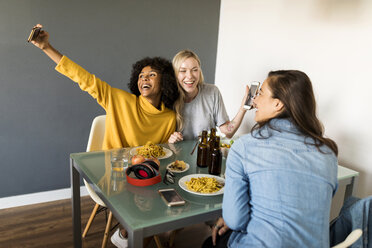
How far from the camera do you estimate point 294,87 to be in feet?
3.42

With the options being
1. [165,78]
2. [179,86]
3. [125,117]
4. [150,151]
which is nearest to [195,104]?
[179,86]

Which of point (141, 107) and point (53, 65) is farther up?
point (53, 65)

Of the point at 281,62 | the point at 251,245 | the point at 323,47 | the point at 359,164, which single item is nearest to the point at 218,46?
the point at 281,62

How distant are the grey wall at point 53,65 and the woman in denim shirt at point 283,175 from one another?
1813 mm

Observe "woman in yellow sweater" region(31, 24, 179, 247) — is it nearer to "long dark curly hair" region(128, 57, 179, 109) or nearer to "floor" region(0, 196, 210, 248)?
"long dark curly hair" region(128, 57, 179, 109)

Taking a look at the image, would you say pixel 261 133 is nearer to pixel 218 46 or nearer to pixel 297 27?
pixel 297 27

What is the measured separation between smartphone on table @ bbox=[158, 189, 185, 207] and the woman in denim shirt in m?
0.18

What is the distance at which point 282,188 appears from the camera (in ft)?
3.18

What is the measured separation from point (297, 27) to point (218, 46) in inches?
38.5

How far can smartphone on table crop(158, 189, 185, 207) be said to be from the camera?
1149 millimetres

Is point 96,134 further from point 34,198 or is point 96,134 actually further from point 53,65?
point 34,198

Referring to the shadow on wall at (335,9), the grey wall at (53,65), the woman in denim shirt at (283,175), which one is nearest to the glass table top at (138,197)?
the woman in denim shirt at (283,175)

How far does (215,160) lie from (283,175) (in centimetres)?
52

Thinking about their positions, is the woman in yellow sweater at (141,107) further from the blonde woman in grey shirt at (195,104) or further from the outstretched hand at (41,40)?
the outstretched hand at (41,40)
